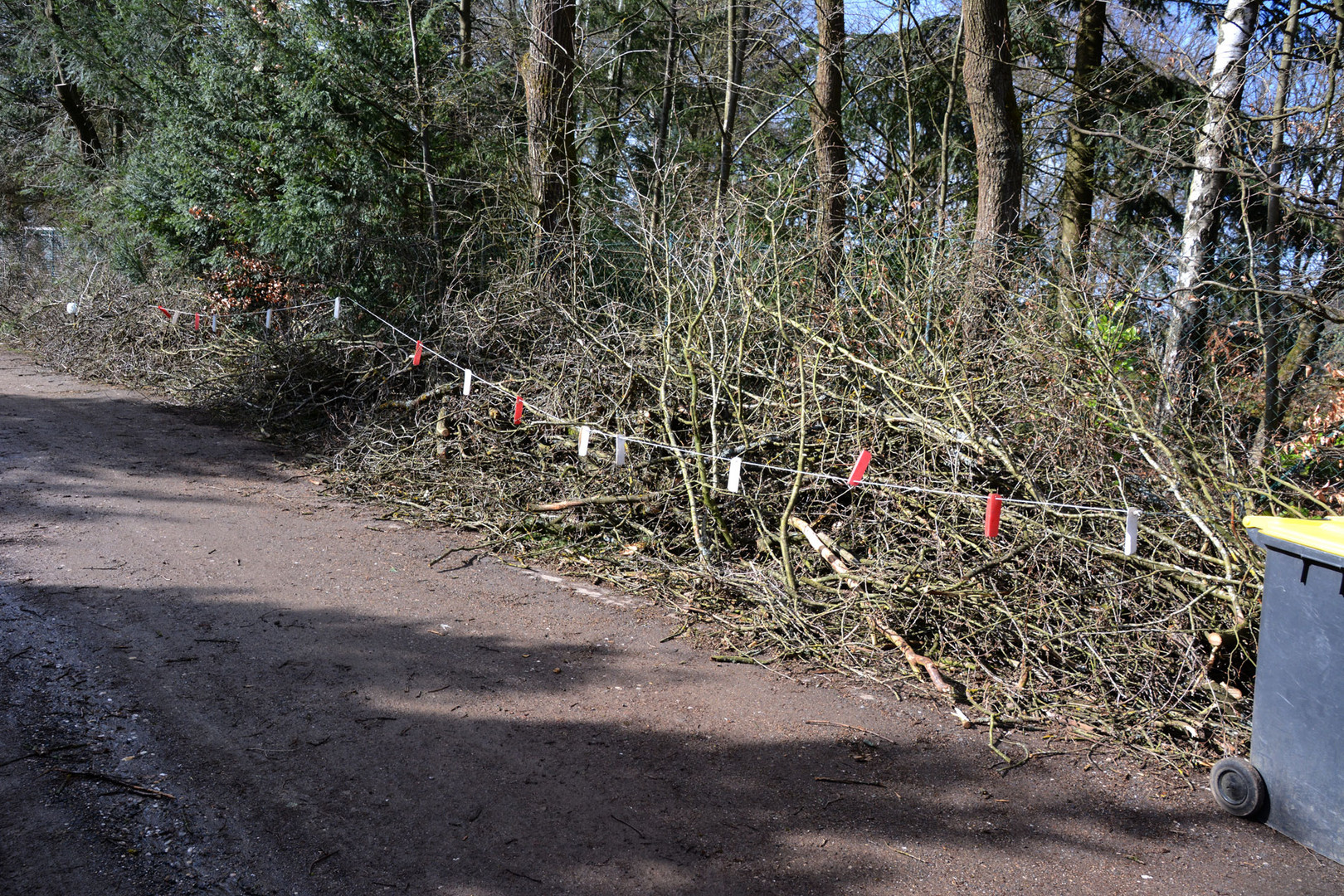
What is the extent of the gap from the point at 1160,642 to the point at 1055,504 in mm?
854

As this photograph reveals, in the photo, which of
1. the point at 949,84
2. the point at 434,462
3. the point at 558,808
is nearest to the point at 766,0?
the point at 949,84

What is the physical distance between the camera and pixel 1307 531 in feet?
11.3

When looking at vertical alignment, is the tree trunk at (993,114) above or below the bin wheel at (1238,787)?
above

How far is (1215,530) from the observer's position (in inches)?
175

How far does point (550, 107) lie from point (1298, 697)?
897 cm

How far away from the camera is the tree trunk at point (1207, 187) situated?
6000 millimetres

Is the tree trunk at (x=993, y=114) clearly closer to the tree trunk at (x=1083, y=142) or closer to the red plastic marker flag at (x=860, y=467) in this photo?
the tree trunk at (x=1083, y=142)

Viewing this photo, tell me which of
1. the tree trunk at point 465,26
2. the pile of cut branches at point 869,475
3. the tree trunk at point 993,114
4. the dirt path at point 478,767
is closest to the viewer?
the dirt path at point 478,767

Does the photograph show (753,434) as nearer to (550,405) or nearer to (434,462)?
(550,405)

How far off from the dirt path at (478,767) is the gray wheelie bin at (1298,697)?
118 millimetres

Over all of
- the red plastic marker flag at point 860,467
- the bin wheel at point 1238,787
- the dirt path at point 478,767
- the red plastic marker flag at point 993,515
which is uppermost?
the red plastic marker flag at point 860,467

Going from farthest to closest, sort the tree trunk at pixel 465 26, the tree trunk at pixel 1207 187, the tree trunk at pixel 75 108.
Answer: the tree trunk at pixel 75 108
the tree trunk at pixel 465 26
the tree trunk at pixel 1207 187

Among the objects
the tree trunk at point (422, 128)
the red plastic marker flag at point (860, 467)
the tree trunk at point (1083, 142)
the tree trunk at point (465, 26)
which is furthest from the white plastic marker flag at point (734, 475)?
the tree trunk at point (465, 26)

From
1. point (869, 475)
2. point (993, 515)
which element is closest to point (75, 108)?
point (869, 475)
